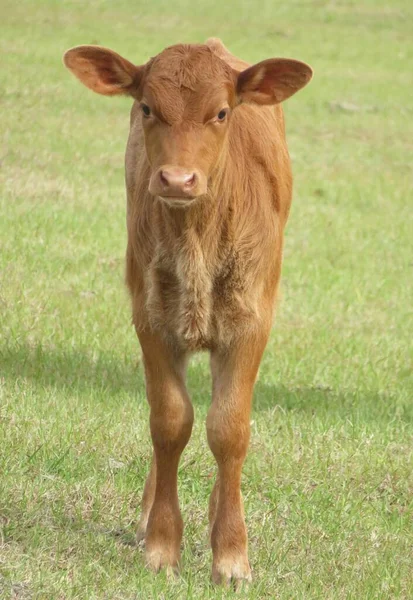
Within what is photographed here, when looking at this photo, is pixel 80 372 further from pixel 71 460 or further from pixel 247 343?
pixel 247 343

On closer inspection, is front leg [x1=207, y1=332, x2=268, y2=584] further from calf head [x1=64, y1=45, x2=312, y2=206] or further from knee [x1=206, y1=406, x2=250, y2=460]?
calf head [x1=64, y1=45, x2=312, y2=206]

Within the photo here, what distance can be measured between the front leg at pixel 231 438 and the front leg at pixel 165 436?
0.47 feet

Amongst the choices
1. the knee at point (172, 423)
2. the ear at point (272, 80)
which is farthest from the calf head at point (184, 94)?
the knee at point (172, 423)

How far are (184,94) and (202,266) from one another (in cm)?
68

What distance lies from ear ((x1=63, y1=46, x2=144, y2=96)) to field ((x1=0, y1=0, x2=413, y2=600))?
168 centimetres

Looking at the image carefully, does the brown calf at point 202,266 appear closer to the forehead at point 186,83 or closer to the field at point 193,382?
the forehead at point 186,83

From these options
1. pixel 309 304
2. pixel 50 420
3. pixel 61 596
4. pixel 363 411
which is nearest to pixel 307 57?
pixel 309 304

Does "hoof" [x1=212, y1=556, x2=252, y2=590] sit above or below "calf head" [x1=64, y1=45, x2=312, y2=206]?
below

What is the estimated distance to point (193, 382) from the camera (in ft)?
25.3

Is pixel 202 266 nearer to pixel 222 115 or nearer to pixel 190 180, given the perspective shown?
pixel 190 180

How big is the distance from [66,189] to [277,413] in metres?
5.56

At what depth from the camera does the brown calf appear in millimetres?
4789

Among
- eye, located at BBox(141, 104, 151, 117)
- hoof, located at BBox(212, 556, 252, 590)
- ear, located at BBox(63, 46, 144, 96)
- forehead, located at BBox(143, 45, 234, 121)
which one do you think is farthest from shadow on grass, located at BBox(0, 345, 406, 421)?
forehead, located at BBox(143, 45, 234, 121)

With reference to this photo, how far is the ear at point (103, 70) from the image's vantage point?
500 cm
